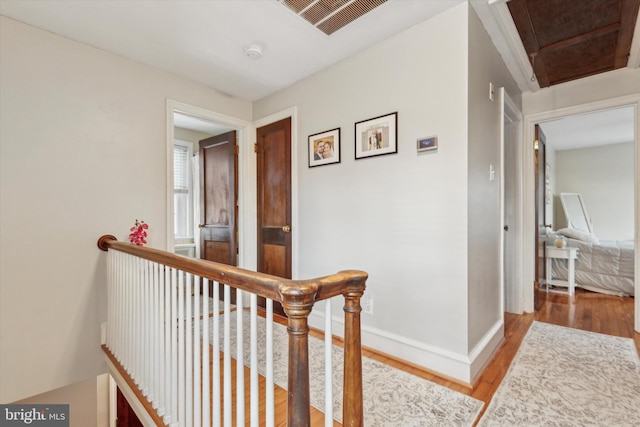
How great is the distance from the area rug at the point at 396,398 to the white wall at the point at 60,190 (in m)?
1.40

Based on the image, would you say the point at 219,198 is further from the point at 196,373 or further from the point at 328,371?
the point at 328,371

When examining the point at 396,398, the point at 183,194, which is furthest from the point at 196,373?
the point at 183,194

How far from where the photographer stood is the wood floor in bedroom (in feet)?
6.17

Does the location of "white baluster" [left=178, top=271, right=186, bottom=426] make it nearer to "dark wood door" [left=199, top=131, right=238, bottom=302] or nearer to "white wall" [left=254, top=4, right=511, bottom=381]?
"white wall" [left=254, top=4, right=511, bottom=381]

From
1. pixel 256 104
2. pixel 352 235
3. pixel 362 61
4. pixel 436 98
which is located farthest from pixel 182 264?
pixel 256 104

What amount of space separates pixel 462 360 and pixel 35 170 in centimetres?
319

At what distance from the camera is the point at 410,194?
2115 millimetres

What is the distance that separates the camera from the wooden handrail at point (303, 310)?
0.80 meters

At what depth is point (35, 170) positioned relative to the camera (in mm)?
2051

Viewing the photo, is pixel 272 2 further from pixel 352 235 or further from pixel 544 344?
pixel 544 344

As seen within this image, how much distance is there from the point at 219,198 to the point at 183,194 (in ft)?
4.32

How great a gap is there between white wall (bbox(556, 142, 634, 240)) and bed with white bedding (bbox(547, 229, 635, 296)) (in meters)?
2.23

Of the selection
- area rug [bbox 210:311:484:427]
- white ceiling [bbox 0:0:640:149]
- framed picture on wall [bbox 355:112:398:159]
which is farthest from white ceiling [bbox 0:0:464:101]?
area rug [bbox 210:311:484:427]

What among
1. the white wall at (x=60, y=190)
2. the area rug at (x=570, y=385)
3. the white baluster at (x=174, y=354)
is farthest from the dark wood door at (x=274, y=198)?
the area rug at (x=570, y=385)
